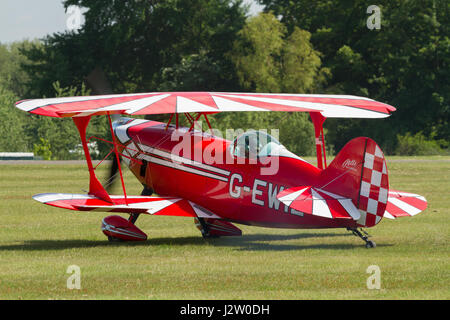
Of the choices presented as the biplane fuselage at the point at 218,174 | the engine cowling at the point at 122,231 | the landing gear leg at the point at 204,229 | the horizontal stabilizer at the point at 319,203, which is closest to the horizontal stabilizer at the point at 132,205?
the biplane fuselage at the point at 218,174

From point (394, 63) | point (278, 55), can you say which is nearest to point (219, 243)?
point (278, 55)

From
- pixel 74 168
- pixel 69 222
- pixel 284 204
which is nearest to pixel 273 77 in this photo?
pixel 74 168

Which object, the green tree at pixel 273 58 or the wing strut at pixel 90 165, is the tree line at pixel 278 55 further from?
the wing strut at pixel 90 165

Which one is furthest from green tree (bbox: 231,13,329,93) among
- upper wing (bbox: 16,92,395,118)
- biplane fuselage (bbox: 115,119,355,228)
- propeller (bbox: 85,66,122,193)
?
upper wing (bbox: 16,92,395,118)

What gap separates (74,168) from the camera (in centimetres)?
2903

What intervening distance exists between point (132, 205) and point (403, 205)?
386cm

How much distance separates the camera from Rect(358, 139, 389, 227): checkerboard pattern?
949 centimetres

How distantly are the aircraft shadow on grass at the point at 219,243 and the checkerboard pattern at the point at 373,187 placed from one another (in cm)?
87

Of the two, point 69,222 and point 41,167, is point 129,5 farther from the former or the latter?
point 69,222

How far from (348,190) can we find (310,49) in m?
41.3

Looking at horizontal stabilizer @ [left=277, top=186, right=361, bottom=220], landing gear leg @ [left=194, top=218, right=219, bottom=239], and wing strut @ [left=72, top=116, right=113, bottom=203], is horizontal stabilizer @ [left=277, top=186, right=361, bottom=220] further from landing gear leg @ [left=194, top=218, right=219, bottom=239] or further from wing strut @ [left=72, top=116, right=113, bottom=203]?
wing strut @ [left=72, top=116, right=113, bottom=203]

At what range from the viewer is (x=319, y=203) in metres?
9.51

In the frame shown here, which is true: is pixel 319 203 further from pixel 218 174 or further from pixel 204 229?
pixel 204 229

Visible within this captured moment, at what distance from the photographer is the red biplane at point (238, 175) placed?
959 cm
